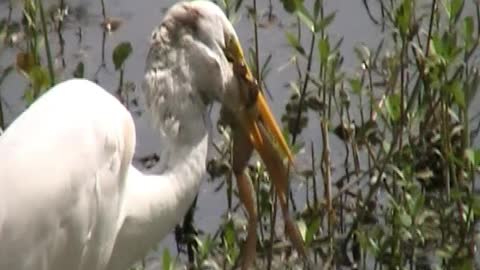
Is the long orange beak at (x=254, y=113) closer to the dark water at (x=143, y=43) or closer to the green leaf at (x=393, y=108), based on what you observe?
the green leaf at (x=393, y=108)

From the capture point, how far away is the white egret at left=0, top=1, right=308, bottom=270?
387cm

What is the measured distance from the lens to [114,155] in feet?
13.1

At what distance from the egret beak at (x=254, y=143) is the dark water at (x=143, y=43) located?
0.71 metres

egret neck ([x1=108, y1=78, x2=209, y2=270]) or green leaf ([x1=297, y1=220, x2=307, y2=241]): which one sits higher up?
egret neck ([x1=108, y1=78, x2=209, y2=270])

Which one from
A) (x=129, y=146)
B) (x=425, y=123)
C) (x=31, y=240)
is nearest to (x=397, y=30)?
(x=425, y=123)

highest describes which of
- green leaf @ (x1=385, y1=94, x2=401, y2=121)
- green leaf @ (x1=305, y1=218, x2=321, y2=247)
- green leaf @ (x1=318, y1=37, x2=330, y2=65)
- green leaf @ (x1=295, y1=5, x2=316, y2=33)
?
green leaf @ (x1=295, y1=5, x2=316, y2=33)

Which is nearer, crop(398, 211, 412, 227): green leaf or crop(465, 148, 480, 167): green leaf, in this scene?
crop(465, 148, 480, 167): green leaf

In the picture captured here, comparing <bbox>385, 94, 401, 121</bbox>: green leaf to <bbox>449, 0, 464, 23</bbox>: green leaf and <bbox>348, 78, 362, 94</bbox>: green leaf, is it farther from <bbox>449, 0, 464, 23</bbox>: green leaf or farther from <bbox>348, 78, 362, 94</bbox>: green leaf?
<bbox>449, 0, 464, 23</bbox>: green leaf

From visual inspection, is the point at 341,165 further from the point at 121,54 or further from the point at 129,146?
the point at 129,146

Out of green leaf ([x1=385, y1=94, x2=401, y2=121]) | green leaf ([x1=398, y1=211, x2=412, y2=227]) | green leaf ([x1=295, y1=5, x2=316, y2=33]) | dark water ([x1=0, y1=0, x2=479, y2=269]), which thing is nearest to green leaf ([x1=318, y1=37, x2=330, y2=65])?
green leaf ([x1=295, y1=5, x2=316, y2=33])

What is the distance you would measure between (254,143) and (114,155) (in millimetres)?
438

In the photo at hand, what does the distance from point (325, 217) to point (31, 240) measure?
1.14 metres

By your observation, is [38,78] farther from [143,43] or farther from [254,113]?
[143,43]

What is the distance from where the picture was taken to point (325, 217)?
15.8 ft
